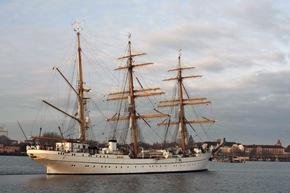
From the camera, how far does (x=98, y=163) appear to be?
64.8 m

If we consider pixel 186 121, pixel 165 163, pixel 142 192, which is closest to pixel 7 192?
pixel 142 192

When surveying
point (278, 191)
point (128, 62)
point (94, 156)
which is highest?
point (128, 62)

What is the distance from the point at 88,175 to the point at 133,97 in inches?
787

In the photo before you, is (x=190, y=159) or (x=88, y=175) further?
(x=190, y=159)

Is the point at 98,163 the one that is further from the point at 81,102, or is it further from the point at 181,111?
the point at 181,111

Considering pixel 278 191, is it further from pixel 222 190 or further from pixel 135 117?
pixel 135 117

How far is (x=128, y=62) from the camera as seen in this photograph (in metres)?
79.2

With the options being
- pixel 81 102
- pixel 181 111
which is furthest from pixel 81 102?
pixel 181 111

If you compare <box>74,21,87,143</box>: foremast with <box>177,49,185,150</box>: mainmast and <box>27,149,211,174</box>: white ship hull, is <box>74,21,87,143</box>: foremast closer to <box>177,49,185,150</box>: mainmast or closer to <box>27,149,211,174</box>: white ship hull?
<box>27,149,211,174</box>: white ship hull

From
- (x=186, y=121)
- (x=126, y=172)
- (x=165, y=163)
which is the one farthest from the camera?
(x=186, y=121)

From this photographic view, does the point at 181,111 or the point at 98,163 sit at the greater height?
the point at 181,111

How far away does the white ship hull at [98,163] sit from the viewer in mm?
62094

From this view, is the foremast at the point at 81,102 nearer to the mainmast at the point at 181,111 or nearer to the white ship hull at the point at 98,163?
the white ship hull at the point at 98,163

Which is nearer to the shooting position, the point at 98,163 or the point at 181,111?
the point at 98,163
